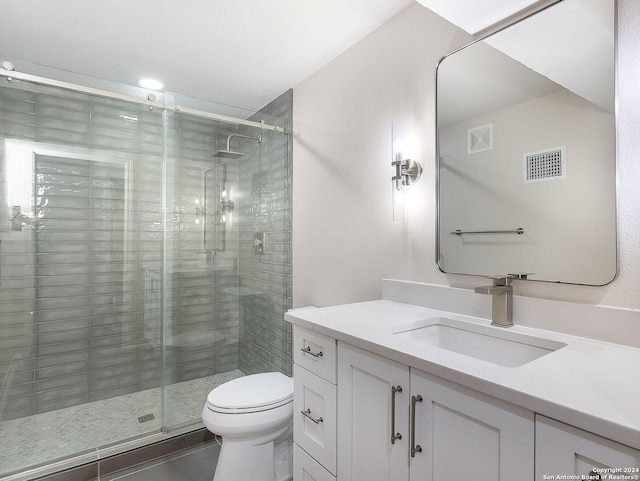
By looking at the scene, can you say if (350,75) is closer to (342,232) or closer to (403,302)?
(342,232)

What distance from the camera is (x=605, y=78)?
3.51ft

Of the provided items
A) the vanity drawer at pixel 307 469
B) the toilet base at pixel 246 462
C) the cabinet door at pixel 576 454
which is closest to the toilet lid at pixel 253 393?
the toilet base at pixel 246 462

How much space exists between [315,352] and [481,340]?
59 centimetres

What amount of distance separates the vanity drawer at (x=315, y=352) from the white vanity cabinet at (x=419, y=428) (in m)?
0.04

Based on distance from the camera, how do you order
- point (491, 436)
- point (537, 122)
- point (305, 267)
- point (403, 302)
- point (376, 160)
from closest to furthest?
point (491, 436), point (537, 122), point (403, 302), point (376, 160), point (305, 267)

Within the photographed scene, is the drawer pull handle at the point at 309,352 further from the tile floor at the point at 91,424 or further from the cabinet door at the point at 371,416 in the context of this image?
the tile floor at the point at 91,424

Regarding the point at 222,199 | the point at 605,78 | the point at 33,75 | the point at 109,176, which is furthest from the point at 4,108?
the point at 605,78

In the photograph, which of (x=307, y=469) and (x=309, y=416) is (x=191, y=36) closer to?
(x=309, y=416)

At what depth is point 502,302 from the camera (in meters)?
1.21

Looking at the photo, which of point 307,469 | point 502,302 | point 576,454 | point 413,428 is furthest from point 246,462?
point 576,454

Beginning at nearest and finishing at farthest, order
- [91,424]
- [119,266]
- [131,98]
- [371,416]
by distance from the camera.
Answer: [371,416]
[131,98]
[91,424]
[119,266]

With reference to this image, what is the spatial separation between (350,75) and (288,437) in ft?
6.64

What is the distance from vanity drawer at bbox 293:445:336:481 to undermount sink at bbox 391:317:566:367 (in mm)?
561

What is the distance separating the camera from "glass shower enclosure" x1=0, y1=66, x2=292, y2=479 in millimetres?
2172
